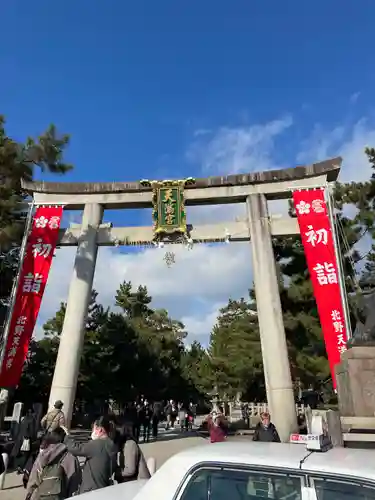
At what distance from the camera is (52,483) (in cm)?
394

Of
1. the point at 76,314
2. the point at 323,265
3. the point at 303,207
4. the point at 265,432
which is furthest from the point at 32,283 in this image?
the point at 265,432

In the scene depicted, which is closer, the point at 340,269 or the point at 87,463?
the point at 87,463

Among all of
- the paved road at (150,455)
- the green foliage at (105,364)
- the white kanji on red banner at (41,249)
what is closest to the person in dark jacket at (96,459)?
the paved road at (150,455)

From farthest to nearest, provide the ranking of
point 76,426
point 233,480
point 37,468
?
point 76,426 < point 37,468 < point 233,480

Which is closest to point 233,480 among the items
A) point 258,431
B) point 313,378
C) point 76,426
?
point 258,431

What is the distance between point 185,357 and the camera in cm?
5638

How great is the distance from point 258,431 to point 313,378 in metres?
11.9

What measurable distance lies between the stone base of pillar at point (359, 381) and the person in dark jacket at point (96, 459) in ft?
17.8

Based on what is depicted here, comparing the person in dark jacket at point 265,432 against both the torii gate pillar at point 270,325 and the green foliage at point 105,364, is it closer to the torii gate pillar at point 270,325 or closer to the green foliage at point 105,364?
the torii gate pillar at point 270,325

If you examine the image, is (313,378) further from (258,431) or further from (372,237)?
(258,431)

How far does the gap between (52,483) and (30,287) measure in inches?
418

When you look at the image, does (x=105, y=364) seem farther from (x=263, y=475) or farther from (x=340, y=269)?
(x=263, y=475)

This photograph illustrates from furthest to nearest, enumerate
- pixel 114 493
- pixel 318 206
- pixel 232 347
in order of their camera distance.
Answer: pixel 232 347, pixel 318 206, pixel 114 493

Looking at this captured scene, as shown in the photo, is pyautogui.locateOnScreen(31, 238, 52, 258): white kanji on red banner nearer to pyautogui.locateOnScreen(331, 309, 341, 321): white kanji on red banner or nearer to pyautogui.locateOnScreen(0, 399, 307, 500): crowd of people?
pyautogui.locateOnScreen(331, 309, 341, 321): white kanji on red banner
